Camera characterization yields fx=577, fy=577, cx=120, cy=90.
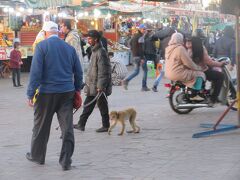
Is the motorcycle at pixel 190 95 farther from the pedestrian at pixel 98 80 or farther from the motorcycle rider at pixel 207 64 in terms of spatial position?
the pedestrian at pixel 98 80

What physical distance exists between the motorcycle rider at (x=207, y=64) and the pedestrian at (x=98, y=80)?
2.22 m

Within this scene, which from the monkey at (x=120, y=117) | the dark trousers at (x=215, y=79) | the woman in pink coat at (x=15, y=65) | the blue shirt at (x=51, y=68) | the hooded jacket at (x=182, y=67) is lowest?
the woman in pink coat at (x=15, y=65)

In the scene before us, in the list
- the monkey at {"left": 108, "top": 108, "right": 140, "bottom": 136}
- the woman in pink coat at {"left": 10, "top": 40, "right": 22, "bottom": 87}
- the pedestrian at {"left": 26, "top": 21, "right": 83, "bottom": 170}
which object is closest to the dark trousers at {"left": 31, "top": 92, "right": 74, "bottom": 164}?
the pedestrian at {"left": 26, "top": 21, "right": 83, "bottom": 170}

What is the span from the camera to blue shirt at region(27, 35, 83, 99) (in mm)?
6766

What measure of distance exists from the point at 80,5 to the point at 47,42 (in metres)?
18.5

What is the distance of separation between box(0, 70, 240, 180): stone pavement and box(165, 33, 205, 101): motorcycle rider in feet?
2.35

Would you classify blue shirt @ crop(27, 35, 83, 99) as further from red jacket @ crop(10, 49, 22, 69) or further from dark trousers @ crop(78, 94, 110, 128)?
red jacket @ crop(10, 49, 22, 69)

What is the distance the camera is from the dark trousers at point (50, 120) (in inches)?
271

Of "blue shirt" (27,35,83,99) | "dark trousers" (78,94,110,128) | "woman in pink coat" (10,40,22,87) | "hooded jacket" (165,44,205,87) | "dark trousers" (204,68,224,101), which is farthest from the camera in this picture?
"woman in pink coat" (10,40,22,87)

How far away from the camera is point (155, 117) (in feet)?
36.6

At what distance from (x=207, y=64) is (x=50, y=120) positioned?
4.76 m

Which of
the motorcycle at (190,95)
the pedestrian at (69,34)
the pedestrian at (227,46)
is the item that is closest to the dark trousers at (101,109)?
the motorcycle at (190,95)

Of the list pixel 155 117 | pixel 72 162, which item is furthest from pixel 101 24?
pixel 72 162

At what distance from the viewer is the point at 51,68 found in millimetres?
6855
